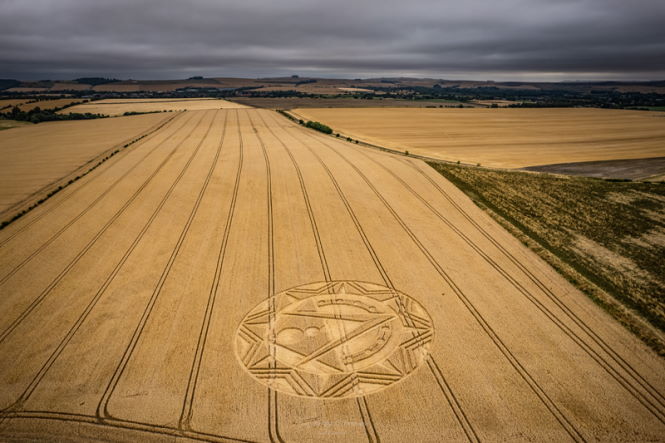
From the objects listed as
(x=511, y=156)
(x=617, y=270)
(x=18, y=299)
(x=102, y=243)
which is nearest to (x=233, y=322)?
(x=18, y=299)

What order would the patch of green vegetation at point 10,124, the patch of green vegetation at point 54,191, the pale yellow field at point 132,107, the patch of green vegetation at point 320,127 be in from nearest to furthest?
the patch of green vegetation at point 54,191 < the patch of green vegetation at point 320,127 < the patch of green vegetation at point 10,124 < the pale yellow field at point 132,107

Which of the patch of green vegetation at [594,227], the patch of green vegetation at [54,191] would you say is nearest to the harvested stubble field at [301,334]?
the patch of green vegetation at [54,191]

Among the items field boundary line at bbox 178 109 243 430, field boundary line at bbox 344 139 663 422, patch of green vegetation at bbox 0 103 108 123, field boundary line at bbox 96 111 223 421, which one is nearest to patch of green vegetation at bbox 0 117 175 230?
field boundary line at bbox 96 111 223 421

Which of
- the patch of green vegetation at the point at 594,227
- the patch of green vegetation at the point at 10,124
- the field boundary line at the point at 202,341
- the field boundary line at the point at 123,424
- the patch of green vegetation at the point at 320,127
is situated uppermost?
the patch of green vegetation at the point at 320,127

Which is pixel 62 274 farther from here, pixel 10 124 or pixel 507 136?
pixel 10 124

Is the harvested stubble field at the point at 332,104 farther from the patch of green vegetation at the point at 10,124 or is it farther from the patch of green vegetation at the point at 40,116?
the patch of green vegetation at the point at 10,124

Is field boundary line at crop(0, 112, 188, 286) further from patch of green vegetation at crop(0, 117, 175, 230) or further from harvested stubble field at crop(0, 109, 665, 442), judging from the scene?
patch of green vegetation at crop(0, 117, 175, 230)
